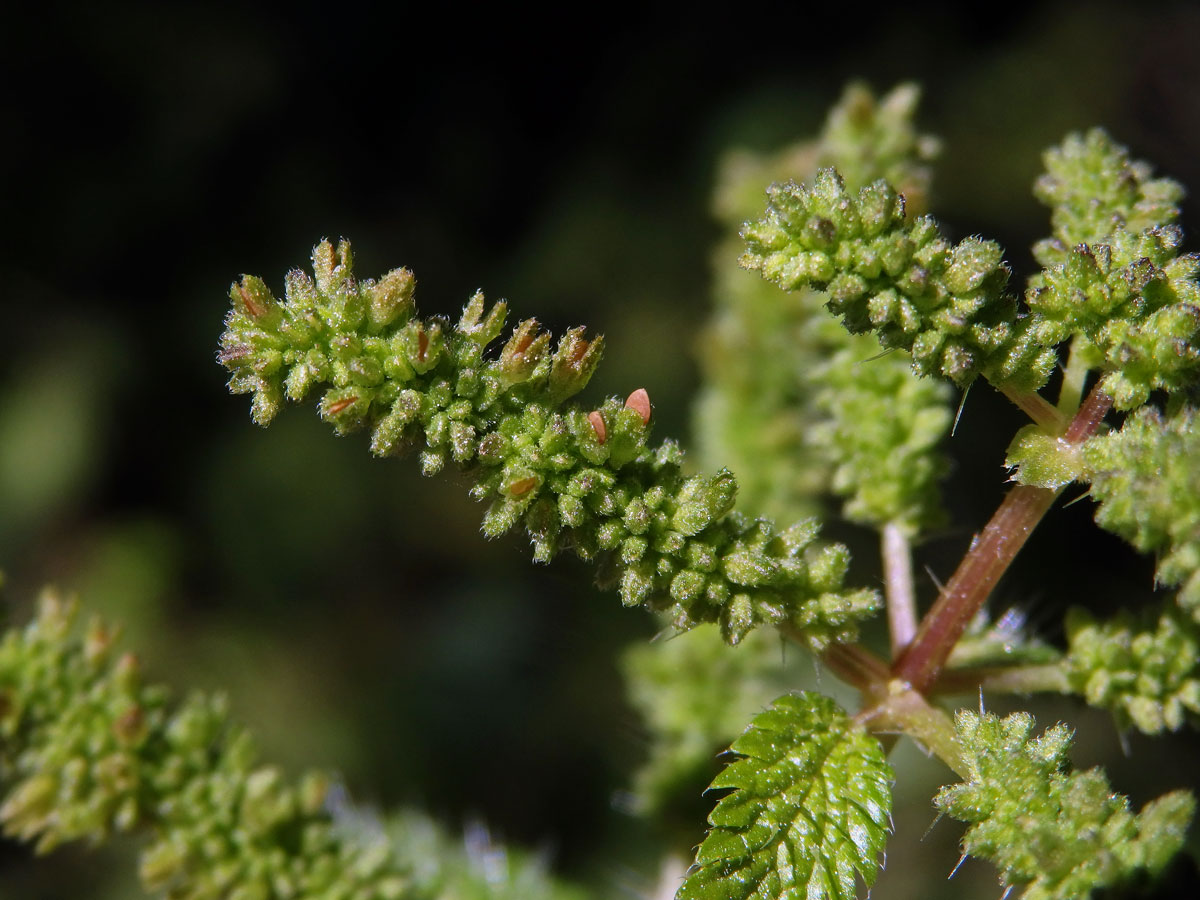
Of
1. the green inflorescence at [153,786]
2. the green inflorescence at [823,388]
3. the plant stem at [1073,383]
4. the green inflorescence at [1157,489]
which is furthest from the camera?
the green inflorescence at [823,388]

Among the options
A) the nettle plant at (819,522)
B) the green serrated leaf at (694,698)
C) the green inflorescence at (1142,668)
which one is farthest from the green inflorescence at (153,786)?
the green inflorescence at (1142,668)

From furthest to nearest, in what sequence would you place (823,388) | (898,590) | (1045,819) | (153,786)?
1. (823,388)
2. (153,786)
3. (898,590)
4. (1045,819)

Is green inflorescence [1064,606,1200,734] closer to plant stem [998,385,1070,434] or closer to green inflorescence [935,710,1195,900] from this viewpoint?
green inflorescence [935,710,1195,900]

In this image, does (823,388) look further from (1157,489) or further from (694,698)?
(1157,489)

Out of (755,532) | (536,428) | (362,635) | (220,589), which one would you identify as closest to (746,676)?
(755,532)

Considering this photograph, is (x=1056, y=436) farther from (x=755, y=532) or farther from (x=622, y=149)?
(x=622, y=149)

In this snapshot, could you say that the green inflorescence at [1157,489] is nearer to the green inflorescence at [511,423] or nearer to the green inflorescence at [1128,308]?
the green inflorescence at [1128,308]

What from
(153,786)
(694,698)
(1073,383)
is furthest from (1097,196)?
(153,786)
